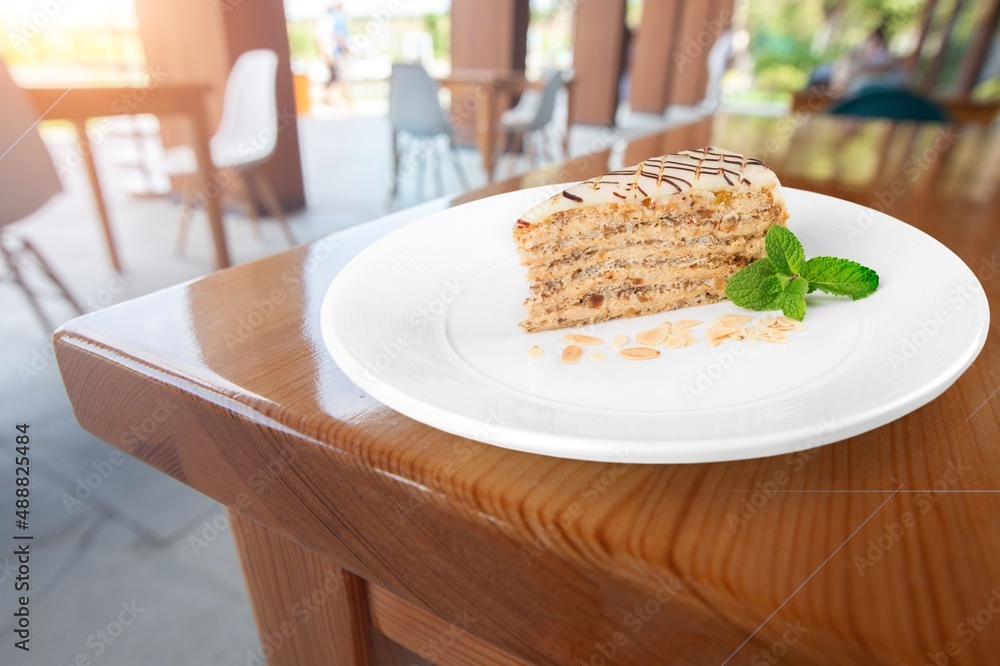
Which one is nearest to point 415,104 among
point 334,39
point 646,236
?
point 646,236

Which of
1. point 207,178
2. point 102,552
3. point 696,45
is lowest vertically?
point 102,552

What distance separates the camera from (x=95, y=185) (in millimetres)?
3041

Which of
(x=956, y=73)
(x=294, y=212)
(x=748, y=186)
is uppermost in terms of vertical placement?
(x=748, y=186)

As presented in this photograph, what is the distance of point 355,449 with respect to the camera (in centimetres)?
45

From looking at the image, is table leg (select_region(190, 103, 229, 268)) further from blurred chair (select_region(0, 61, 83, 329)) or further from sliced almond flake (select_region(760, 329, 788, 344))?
sliced almond flake (select_region(760, 329, 788, 344))

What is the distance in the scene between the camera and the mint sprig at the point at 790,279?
0.67 metres

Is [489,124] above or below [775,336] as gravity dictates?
below

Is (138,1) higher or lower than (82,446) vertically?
higher

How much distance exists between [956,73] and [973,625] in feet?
36.0

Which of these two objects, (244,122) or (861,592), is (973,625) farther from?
(244,122)

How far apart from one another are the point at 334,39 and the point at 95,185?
6.44 meters

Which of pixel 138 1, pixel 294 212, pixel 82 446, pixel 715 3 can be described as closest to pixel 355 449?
pixel 82 446

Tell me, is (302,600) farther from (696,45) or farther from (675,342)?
(696,45)

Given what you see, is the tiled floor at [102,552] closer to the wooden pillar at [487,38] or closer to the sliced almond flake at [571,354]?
the sliced almond flake at [571,354]
